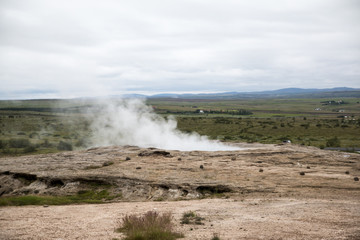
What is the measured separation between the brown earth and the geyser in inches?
421

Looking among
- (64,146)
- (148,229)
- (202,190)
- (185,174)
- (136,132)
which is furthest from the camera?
(136,132)

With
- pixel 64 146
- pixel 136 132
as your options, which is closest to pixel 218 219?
pixel 64 146

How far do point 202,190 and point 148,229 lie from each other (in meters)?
10.3

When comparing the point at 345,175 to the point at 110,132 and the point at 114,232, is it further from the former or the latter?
the point at 110,132

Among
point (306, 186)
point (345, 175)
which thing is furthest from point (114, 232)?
point (345, 175)

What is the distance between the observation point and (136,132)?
177 ft

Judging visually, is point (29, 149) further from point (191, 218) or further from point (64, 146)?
point (191, 218)

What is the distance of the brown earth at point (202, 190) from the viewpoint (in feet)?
43.4

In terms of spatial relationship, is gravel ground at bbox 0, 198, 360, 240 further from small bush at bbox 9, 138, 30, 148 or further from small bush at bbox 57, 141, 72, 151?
small bush at bbox 9, 138, 30, 148

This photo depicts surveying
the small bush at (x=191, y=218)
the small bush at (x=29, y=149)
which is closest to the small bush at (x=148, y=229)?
the small bush at (x=191, y=218)

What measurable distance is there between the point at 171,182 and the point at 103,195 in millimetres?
5259

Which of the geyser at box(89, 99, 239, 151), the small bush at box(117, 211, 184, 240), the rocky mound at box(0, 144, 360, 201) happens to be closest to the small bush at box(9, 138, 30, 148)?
the geyser at box(89, 99, 239, 151)

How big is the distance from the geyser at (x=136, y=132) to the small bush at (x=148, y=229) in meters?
26.9

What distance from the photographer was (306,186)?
Result: 21062 mm
